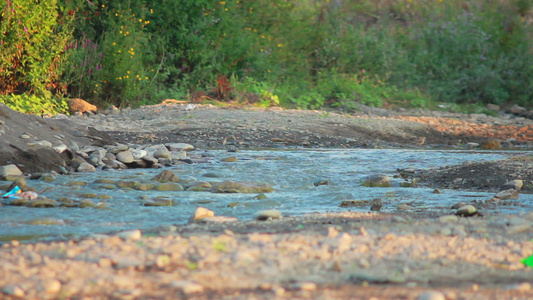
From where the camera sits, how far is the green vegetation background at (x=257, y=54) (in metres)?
9.96

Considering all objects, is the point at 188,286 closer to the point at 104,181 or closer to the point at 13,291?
the point at 13,291

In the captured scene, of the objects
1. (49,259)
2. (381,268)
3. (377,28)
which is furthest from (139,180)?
(377,28)

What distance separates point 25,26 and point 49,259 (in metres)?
8.01

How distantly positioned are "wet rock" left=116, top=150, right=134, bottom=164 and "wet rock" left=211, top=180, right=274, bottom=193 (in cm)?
138

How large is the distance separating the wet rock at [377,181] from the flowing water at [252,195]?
0.08m

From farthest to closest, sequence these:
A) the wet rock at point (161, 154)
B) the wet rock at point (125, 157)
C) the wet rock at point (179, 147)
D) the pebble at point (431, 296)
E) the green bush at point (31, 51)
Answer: the green bush at point (31, 51) < the wet rock at point (179, 147) < the wet rock at point (161, 154) < the wet rock at point (125, 157) < the pebble at point (431, 296)

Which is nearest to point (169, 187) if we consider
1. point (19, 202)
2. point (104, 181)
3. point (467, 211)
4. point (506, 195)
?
point (104, 181)

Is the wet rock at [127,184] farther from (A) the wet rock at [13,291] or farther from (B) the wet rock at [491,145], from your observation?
(B) the wet rock at [491,145]

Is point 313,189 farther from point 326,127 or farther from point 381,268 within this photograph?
point 326,127

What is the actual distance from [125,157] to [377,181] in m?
2.33

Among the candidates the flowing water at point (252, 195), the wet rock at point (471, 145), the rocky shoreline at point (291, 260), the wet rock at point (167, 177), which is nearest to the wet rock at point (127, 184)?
the flowing water at point (252, 195)

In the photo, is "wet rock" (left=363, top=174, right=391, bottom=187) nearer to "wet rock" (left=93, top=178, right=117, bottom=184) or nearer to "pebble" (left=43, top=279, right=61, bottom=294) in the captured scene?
"wet rock" (left=93, top=178, right=117, bottom=184)

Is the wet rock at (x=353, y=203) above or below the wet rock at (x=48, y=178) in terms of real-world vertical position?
above

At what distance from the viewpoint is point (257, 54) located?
40.8 ft
